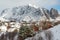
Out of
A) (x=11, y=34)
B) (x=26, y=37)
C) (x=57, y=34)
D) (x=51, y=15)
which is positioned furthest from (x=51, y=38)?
(x=51, y=15)

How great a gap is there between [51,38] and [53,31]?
1188 mm

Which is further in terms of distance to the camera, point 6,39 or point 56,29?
point 6,39

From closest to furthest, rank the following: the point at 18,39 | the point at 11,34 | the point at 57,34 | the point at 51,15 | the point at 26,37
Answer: the point at 57,34 < the point at 26,37 < the point at 18,39 < the point at 11,34 < the point at 51,15

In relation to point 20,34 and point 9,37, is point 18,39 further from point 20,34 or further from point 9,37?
point 9,37

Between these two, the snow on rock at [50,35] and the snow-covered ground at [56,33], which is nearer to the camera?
the snow-covered ground at [56,33]

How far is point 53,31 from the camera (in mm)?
33094

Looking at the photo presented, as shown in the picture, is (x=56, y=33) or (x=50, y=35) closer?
(x=56, y=33)

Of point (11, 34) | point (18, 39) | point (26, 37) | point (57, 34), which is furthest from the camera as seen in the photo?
point (11, 34)

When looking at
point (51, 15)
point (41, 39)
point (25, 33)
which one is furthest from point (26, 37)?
point (51, 15)

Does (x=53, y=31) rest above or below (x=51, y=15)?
above

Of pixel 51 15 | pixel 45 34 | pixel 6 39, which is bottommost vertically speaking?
pixel 51 15

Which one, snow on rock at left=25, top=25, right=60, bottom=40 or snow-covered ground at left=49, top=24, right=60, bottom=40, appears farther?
snow on rock at left=25, top=25, right=60, bottom=40

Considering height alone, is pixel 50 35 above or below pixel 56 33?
below

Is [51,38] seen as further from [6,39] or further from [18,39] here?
[6,39]
